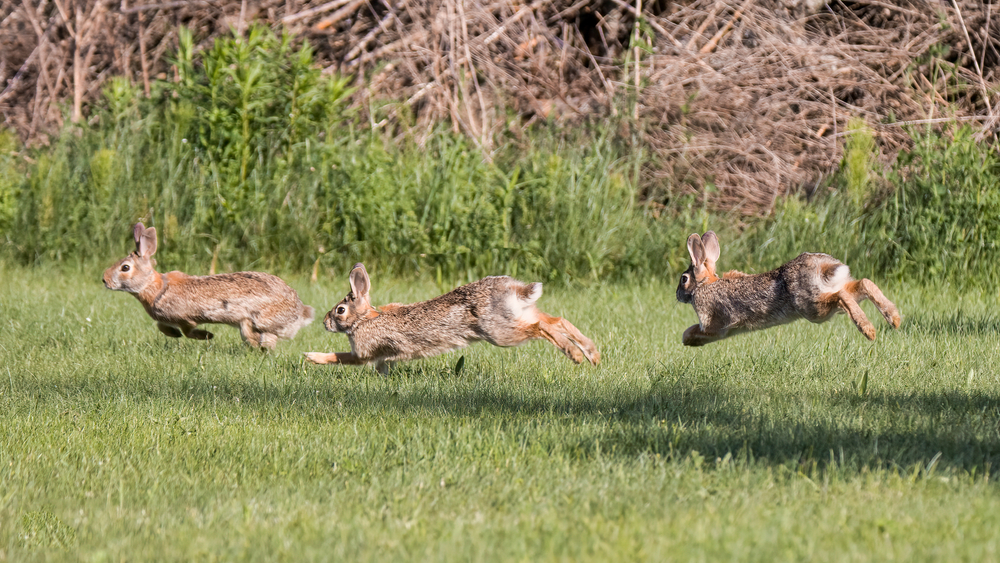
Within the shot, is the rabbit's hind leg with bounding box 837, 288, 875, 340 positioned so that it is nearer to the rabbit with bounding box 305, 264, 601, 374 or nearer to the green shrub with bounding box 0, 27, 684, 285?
the rabbit with bounding box 305, 264, 601, 374

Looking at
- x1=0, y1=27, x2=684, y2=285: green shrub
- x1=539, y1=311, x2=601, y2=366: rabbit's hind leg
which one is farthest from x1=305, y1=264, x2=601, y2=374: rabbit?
x1=0, y1=27, x2=684, y2=285: green shrub

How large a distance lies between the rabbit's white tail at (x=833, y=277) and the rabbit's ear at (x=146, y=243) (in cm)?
496

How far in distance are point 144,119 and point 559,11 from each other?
226 inches

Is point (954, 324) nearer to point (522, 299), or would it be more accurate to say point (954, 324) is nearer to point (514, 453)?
point (522, 299)

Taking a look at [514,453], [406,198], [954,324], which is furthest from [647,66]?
[514,453]

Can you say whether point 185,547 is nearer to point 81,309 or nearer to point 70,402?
point 70,402

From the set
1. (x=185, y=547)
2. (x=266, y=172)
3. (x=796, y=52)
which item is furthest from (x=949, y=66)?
(x=185, y=547)

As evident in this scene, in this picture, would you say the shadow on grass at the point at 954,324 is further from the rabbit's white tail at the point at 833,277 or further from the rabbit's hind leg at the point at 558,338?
the rabbit's hind leg at the point at 558,338

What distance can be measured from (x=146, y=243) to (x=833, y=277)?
510cm

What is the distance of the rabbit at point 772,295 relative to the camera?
19.8ft

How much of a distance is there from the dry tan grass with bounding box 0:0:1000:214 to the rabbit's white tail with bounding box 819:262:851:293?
612 centimetres

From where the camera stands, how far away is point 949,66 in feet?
40.8

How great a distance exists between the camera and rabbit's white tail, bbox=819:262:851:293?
5.99 metres

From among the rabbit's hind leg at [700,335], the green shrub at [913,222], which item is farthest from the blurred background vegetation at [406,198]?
the rabbit's hind leg at [700,335]
